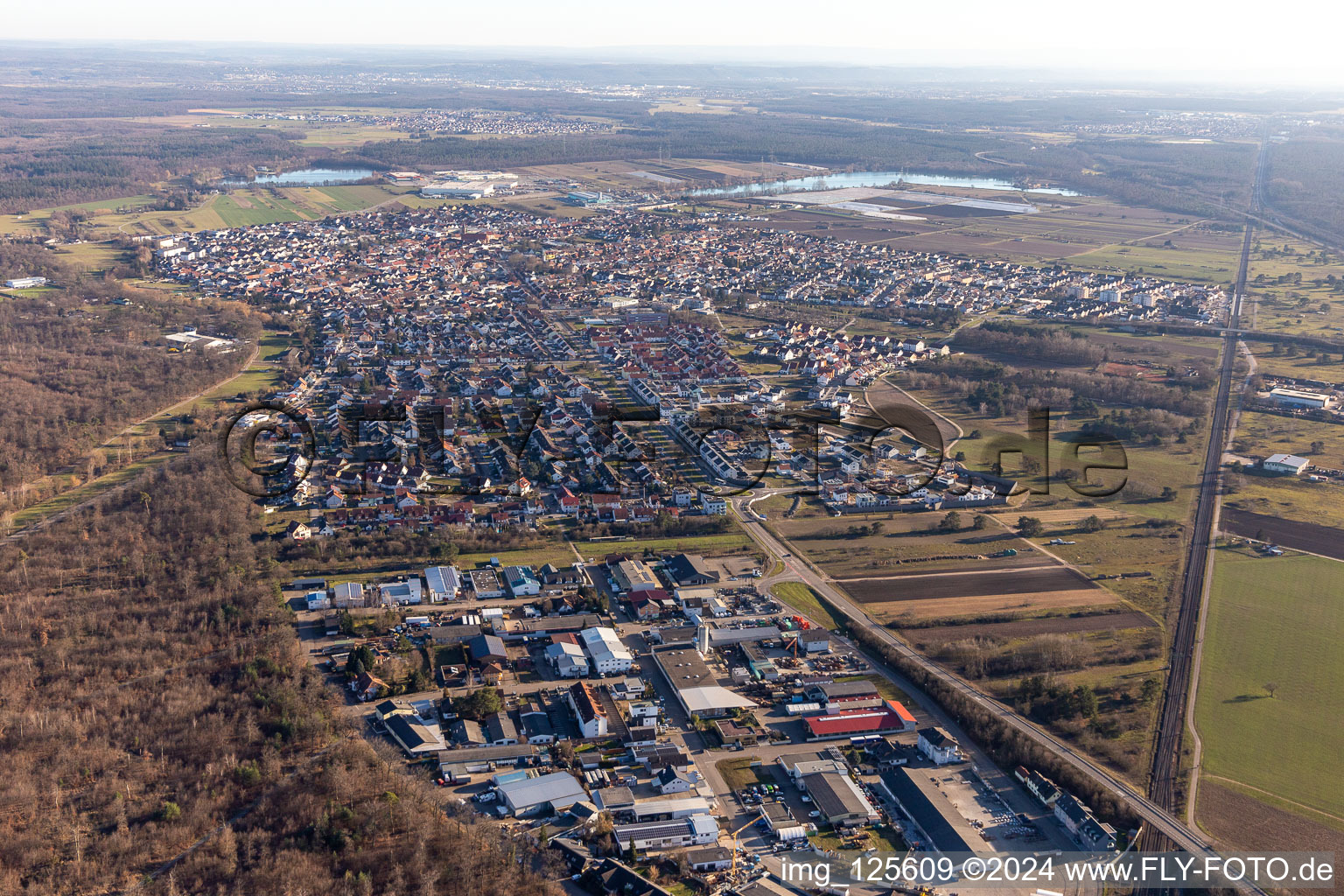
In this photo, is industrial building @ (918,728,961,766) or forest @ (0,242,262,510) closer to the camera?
industrial building @ (918,728,961,766)

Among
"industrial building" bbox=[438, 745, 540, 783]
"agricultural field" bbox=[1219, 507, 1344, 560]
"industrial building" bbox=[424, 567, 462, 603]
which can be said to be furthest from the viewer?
"agricultural field" bbox=[1219, 507, 1344, 560]

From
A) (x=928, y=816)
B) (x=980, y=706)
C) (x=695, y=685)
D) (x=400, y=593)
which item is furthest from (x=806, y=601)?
(x=400, y=593)

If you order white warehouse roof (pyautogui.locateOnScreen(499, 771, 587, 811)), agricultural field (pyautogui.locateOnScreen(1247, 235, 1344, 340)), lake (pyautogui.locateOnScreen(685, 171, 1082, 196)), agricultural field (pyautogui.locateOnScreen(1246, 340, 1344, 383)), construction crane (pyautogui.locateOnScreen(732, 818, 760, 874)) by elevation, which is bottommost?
construction crane (pyautogui.locateOnScreen(732, 818, 760, 874))

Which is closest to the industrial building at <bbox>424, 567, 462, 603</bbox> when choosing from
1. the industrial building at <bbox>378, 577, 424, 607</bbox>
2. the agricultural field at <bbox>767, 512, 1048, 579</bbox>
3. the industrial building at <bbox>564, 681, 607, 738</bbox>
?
the industrial building at <bbox>378, 577, 424, 607</bbox>

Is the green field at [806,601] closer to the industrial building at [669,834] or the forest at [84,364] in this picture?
the industrial building at [669,834]

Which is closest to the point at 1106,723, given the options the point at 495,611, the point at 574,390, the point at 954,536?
the point at 954,536

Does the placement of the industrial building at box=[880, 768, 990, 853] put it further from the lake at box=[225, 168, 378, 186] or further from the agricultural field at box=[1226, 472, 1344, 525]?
the lake at box=[225, 168, 378, 186]

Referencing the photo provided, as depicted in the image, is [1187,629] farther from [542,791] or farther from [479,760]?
[479,760]

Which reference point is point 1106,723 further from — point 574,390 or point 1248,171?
point 1248,171
